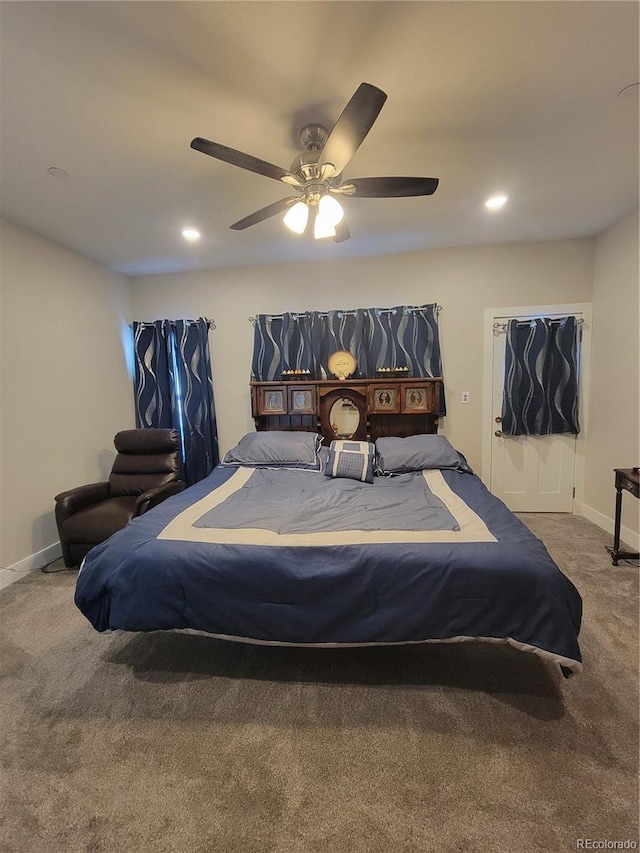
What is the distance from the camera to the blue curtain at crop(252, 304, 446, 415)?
364 cm

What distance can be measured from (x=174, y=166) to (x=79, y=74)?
626mm

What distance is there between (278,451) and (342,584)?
185 cm

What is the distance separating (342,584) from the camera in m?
1.52

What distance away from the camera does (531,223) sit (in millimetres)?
3018

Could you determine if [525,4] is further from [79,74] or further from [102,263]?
[102,263]

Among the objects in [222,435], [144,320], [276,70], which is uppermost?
[276,70]

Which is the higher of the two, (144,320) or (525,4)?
(525,4)

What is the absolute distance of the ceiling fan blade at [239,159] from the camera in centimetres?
145

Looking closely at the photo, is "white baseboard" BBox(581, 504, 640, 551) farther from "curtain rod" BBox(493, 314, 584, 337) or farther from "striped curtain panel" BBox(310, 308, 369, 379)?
"striped curtain panel" BBox(310, 308, 369, 379)

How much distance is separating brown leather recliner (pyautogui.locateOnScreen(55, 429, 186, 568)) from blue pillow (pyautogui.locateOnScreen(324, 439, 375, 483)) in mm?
1445

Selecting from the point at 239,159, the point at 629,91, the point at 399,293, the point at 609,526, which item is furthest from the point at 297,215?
the point at 609,526

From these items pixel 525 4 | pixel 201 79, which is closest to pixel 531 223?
pixel 525 4

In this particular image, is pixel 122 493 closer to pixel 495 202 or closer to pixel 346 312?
pixel 346 312

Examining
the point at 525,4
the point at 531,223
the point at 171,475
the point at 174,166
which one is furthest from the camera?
the point at 171,475
